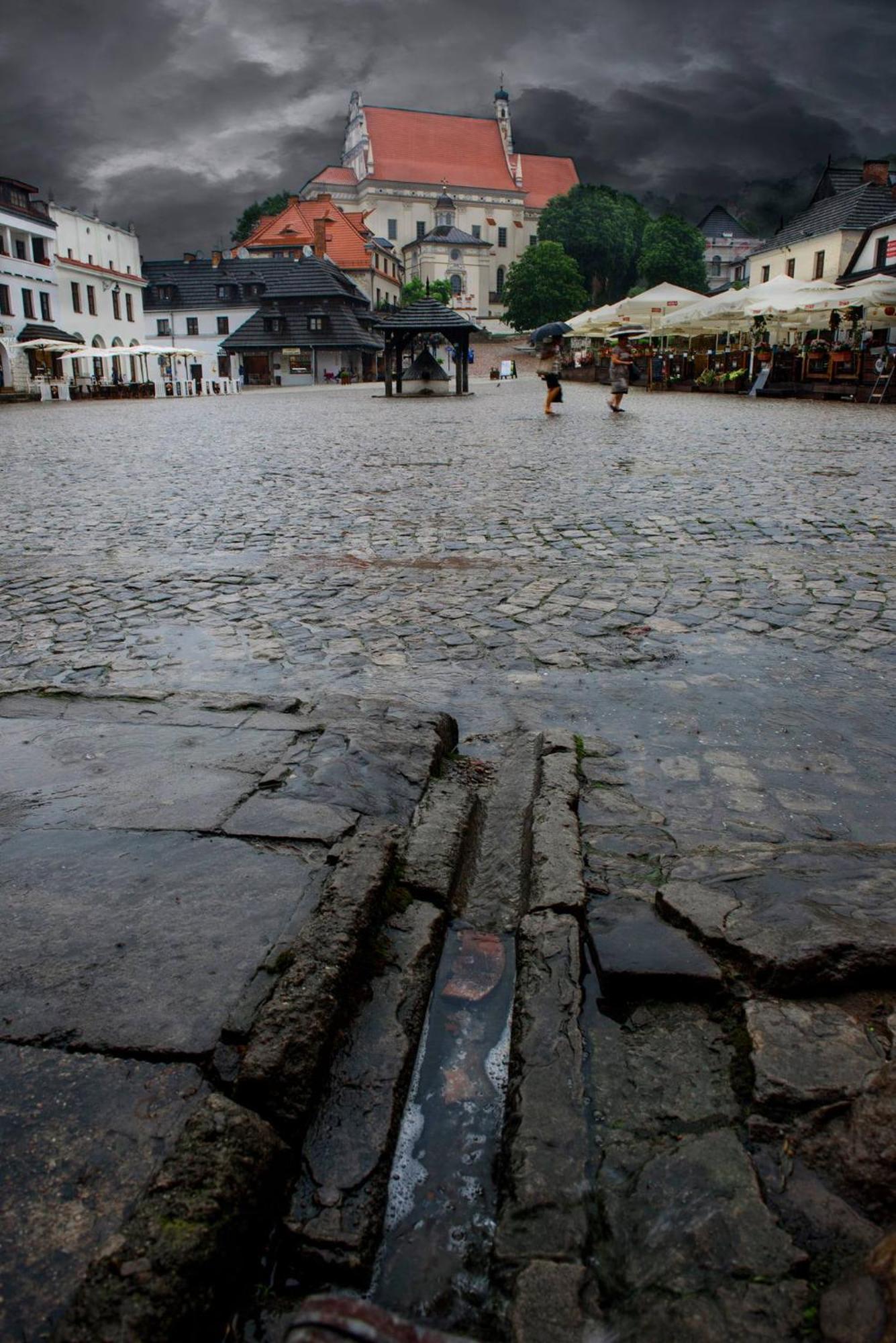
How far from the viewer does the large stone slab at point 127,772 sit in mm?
2559

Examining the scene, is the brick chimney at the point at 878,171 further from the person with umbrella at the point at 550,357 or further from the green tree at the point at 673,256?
the person with umbrella at the point at 550,357

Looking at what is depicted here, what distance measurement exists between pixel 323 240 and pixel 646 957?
269 ft

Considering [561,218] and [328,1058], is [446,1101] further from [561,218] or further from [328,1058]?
[561,218]

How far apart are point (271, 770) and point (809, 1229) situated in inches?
75.1

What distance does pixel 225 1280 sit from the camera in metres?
1.36

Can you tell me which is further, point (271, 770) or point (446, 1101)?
point (271, 770)

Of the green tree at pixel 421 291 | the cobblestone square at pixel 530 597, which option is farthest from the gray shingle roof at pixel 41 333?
the green tree at pixel 421 291

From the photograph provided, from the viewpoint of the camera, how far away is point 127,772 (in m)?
2.85

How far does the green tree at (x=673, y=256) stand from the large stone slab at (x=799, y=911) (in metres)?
85.2

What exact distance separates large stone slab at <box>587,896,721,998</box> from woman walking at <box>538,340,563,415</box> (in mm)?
18520

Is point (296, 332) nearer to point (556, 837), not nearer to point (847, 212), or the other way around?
point (847, 212)

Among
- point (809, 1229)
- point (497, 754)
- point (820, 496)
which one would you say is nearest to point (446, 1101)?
point (809, 1229)

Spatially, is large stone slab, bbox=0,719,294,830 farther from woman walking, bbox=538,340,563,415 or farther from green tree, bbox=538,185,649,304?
green tree, bbox=538,185,649,304

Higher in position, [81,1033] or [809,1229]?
[81,1033]
